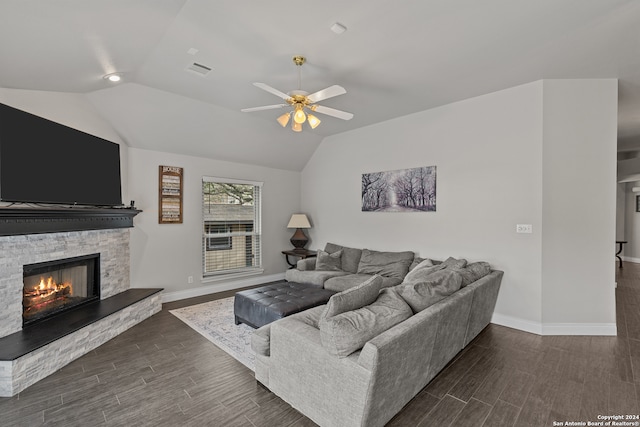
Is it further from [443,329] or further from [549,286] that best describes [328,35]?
[549,286]

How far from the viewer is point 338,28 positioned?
2.49m

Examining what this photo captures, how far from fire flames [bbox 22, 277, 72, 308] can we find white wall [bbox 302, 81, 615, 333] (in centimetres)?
450

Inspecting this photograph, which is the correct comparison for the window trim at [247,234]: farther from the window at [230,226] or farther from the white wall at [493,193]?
the white wall at [493,193]

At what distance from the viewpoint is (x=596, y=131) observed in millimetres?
3523

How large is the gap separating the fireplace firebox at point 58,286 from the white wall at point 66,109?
1118mm

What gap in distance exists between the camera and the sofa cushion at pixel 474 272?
3.13 metres

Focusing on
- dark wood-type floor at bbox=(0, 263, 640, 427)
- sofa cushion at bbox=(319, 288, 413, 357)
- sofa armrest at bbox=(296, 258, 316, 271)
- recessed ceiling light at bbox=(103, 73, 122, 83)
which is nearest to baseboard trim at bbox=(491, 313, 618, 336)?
dark wood-type floor at bbox=(0, 263, 640, 427)

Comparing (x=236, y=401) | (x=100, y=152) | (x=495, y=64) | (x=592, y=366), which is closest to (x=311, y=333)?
(x=236, y=401)

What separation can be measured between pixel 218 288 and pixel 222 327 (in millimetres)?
1838

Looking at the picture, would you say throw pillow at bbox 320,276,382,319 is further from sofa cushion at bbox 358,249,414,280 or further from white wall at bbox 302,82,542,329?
white wall at bbox 302,82,542,329

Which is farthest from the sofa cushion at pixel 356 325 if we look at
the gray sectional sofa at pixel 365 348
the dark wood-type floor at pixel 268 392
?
the dark wood-type floor at pixel 268 392

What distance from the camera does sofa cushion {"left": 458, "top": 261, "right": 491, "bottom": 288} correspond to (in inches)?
123

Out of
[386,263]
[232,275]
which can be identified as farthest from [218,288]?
[386,263]

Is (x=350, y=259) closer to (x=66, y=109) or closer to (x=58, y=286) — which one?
(x=58, y=286)
